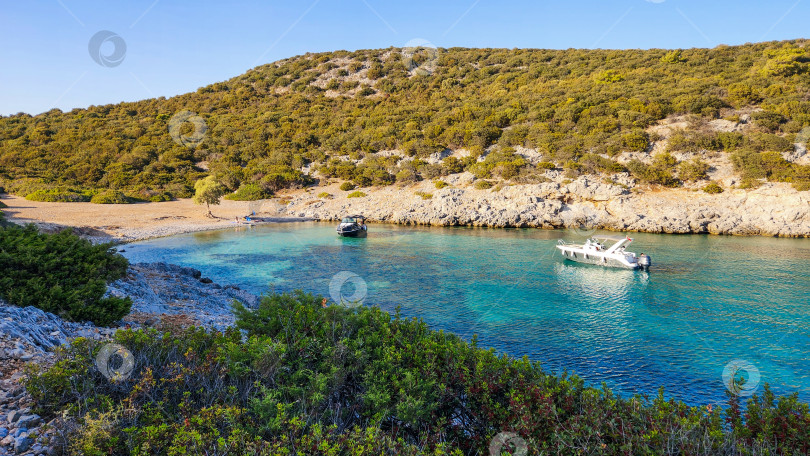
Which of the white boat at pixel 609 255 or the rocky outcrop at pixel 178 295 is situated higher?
the white boat at pixel 609 255

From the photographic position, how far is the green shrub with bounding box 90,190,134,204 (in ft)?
141

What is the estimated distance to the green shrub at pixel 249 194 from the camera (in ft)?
166

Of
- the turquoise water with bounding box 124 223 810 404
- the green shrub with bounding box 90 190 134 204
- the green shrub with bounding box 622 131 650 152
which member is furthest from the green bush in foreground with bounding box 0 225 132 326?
the green shrub with bounding box 622 131 650 152

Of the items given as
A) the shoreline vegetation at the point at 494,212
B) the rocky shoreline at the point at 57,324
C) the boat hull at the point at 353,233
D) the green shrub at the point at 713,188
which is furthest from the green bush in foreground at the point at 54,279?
the green shrub at the point at 713,188

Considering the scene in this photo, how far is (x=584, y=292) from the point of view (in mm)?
18734

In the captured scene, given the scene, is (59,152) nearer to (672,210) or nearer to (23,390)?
(23,390)

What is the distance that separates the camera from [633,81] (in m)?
62.4

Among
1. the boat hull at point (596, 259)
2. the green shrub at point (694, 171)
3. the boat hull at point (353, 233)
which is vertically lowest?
the boat hull at point (596, 259)

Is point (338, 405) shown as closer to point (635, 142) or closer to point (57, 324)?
point (57, 324)

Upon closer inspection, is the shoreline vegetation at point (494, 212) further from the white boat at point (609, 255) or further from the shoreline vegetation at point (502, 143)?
the white boat at point (609, 255)

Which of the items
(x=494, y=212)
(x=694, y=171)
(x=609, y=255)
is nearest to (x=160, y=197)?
(x=494, y=212)

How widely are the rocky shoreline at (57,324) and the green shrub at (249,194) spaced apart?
33.2 m

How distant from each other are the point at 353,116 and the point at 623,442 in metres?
75.2

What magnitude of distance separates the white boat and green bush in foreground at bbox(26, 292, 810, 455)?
1936 cm
